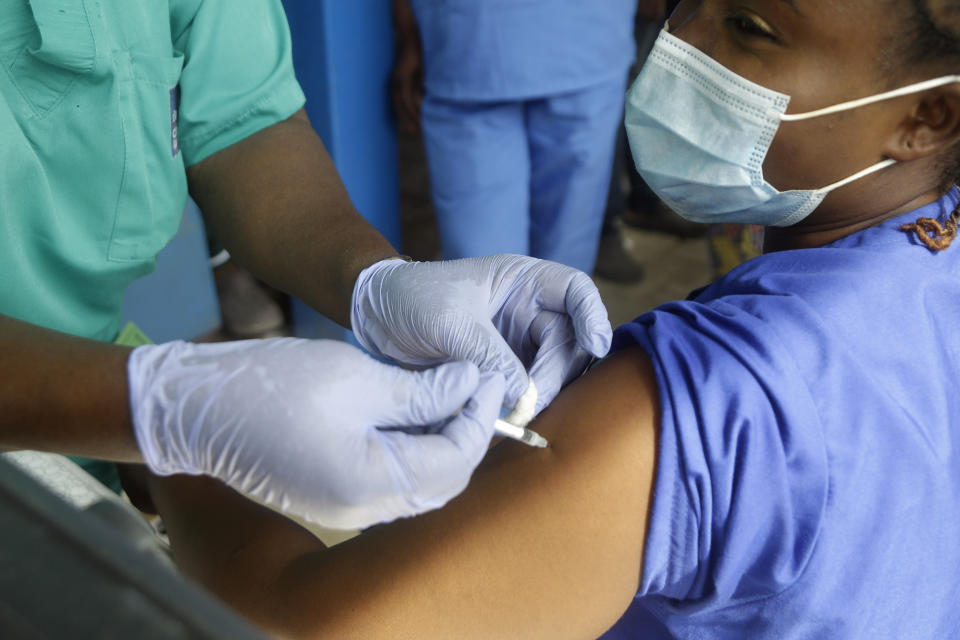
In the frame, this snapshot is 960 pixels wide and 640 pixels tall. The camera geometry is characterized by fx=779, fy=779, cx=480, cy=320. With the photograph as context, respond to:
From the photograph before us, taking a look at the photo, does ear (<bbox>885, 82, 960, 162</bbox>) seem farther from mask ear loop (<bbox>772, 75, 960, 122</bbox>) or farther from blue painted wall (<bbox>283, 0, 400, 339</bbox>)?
blue painted wall (<bbox>283, 0, 400, 339</bbox>)

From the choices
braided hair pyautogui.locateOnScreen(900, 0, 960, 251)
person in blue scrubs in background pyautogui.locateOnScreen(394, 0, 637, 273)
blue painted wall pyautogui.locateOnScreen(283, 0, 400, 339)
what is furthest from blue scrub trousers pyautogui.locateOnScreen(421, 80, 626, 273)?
braided hair pyautogui.locateOnScreen(900, 0, 960, 251)

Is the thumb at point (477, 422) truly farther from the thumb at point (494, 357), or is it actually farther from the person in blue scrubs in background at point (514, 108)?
the person in blue scrubs in background at point (514, 108)

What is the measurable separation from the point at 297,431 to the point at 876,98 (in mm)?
677

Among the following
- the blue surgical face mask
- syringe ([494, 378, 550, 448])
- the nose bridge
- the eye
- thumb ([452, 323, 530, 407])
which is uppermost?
the eye

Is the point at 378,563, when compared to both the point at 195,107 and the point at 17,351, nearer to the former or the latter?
the point at 17,351

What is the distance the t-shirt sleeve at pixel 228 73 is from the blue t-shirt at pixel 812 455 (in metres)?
0.64

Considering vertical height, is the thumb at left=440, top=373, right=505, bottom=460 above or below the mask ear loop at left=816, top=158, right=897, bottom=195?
below

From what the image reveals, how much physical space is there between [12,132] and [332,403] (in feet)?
1.70

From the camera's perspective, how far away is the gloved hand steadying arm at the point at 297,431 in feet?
2.00

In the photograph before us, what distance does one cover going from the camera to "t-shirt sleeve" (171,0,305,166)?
1047 millimetres

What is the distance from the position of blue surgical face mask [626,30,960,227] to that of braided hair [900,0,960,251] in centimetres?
7

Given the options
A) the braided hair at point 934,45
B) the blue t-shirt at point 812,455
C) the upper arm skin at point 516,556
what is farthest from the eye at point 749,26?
the upper arm skin at point 516,556

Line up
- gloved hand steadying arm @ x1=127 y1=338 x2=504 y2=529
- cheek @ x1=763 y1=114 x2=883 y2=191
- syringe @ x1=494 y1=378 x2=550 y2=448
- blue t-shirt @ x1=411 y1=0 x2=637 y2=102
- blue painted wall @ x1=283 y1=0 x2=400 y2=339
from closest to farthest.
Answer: gloved hand steadying arm @ x1=127 y1=338 x2=504 y2=529
syringe @ x1=494 y1=378 x2=550 y2=448
cheek @ x1=763 y1=114 x2=883 y2=191
blue t-shirt @ x1=411 y1=0 x2=637 y2=102
blue painted wall @ x1=283 y1=0 x2=400 y2=339

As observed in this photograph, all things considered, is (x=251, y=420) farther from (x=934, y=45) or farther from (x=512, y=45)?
(x=512, y=45)
